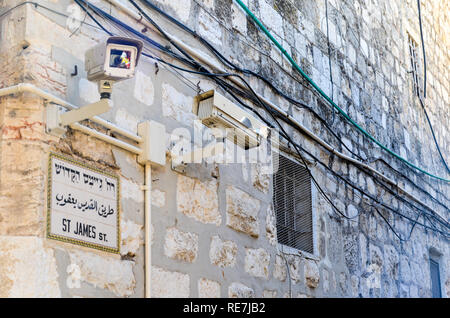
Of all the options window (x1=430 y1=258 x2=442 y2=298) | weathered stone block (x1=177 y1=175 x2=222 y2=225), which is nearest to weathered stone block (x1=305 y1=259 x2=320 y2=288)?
weathered stone block (x1=177 y1=175 x2=222 y2=225)

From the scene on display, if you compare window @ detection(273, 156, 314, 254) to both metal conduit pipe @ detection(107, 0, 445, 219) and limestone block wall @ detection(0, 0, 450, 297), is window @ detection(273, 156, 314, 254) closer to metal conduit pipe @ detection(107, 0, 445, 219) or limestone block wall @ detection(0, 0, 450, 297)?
limestone block wall @ detection(0, 0, 450, 297)

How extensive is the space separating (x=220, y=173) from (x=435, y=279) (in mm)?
4462

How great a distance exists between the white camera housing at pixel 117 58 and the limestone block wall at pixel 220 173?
28cm

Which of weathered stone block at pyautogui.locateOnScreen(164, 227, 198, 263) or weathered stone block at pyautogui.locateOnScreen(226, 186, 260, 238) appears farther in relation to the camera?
weathered stone block at pyautogui.locateOnScreen(226, 186, 260, 238)

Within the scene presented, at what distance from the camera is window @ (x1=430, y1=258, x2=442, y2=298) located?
7.91 meters

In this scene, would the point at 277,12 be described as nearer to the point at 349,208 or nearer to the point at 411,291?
the point at 349,208

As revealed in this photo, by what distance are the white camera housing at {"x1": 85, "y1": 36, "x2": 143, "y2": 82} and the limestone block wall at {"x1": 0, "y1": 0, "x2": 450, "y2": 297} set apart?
0.28 m

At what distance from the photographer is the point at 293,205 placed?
555 centimetres

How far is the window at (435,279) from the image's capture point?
312 inches

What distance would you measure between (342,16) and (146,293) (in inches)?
166

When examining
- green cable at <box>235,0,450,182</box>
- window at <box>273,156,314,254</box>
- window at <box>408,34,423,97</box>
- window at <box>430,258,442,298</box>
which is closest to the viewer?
green cable at <box>235,0,450,182</box>

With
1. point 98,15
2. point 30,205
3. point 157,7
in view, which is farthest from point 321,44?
point 30,205

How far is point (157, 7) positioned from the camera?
422cm

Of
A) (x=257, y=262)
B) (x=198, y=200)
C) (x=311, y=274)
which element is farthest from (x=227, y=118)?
(x=311, y=274)
